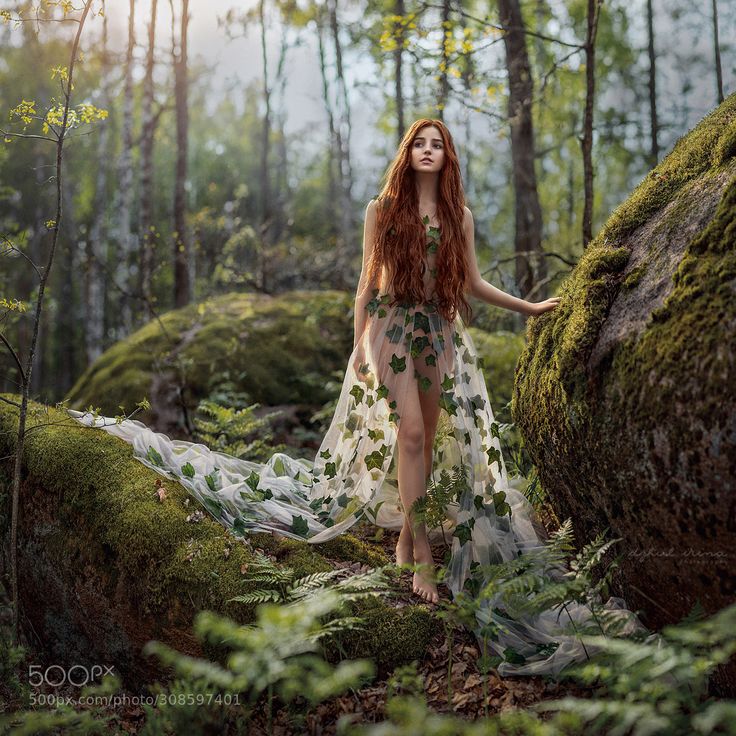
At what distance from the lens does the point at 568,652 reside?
9.96 feet

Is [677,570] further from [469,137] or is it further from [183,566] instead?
[469,137]

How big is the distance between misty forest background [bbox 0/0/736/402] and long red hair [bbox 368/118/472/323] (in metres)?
1.62

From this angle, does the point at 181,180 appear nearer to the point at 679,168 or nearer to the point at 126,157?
the point at 126,157

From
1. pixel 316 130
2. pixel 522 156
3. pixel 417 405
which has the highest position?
pixel 316 130

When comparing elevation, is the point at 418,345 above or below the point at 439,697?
above

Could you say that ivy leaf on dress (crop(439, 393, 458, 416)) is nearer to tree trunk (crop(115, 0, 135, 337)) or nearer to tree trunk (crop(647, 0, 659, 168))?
tree trunk (crop(115, 0, 135, 337))

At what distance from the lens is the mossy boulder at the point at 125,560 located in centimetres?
332

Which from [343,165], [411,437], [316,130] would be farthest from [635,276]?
[316,130]

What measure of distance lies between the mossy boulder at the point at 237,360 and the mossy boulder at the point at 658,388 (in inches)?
143

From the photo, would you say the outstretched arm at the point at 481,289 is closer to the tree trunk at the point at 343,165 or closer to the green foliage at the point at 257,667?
the green foliage at the point at 257,667

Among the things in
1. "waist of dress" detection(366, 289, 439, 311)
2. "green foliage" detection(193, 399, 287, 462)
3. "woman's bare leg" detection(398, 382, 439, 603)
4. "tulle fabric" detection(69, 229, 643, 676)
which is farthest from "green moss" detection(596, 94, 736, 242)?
"green foliage" detection(193, 399, 287, 462)

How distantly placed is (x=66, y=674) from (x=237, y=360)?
5.26 metres

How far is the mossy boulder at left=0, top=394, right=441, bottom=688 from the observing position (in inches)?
131

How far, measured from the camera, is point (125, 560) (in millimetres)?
3535
